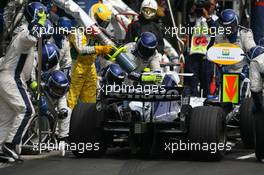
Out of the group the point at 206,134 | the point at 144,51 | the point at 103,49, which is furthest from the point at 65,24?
the point at 206,134

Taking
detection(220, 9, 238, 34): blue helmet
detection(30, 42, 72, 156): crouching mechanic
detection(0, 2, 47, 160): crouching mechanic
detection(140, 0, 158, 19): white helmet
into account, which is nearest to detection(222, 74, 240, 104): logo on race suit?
detection(220, 9, 238, 34): blue helmet

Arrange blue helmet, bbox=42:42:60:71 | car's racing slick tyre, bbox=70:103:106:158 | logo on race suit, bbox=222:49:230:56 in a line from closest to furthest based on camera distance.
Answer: car's racing slick tyre, bbox=70:103:106:158 < blue helmet, bbox=42:42:60:71 < logo on race suit, bbox=222:49:230:56

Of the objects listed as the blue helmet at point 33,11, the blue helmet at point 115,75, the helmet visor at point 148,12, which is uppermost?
the helmet visor at point 148,12

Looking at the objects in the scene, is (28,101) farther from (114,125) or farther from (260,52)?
(260,52)

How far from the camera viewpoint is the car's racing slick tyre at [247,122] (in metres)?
13.6

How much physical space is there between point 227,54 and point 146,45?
231cm

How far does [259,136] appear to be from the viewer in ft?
40.7

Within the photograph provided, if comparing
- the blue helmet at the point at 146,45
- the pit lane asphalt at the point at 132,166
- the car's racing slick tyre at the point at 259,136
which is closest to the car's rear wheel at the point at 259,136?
the car's racing slick tyre at the point at 259,136

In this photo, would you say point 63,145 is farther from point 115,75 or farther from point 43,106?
point 115,75

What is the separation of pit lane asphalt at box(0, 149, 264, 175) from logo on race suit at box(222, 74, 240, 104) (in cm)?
154

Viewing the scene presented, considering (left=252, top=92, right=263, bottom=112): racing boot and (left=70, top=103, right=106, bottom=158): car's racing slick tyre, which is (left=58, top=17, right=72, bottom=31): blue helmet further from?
(left=252, top=92, right=263, bottom=112): racing boot

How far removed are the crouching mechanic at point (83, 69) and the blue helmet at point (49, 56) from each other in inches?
26.8

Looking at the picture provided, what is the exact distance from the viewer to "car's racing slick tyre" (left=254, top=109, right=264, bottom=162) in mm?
12375

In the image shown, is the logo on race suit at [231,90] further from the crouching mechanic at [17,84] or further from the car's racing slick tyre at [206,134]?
the crouching mechanic at [17,84]
